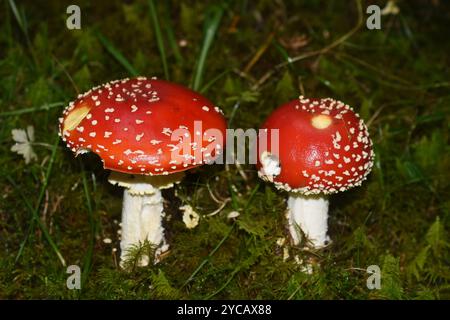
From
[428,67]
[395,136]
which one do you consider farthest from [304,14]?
[395,136]

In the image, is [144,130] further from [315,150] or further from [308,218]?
[308,218]

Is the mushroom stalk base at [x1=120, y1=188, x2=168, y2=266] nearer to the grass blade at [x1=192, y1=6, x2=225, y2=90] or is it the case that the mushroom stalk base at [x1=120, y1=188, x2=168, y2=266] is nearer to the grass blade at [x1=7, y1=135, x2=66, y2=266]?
the grass blade at [x1=7, y1=135, x2=66, y2=266]

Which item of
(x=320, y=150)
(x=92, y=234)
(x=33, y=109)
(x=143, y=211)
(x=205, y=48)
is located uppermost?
(x=205, y=48)

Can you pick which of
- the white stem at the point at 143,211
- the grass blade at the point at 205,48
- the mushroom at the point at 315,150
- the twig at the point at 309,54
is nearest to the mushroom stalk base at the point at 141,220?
the white stem at the point at 143,211

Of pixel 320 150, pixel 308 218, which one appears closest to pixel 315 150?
pixel 320 150

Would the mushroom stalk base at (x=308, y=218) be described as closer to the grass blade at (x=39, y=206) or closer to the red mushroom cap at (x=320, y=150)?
the red mushroom cap at (x=320, y=150)

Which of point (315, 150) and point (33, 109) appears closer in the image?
point (315, 150)
